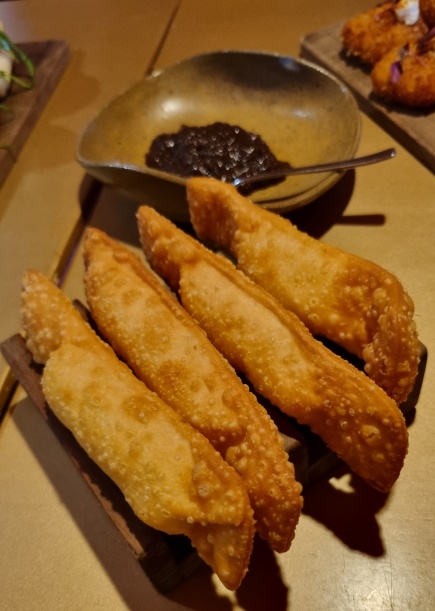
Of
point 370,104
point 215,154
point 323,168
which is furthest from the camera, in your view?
point 370,104

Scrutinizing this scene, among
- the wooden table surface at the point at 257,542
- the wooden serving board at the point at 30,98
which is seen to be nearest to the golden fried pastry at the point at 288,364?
the wooden table surface at the point at 257,542

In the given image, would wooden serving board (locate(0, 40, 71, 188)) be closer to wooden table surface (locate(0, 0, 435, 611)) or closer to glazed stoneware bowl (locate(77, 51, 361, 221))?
wooden table surface (locate(0, 0, 435, 611))

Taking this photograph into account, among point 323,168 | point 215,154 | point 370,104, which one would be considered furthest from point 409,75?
point 215,154

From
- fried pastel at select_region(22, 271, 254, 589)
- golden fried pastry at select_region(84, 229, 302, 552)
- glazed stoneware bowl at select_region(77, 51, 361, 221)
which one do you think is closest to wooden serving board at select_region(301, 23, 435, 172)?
glazed stoneware bowl at select_region(77, 51, 361, 221)

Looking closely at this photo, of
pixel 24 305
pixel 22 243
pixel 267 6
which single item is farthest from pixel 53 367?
pixel 267 6

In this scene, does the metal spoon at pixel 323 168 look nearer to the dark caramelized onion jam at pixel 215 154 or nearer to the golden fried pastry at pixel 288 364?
the dark caramelized onion jam at pixel 215 154

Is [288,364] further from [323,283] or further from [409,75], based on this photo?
[409,75]
